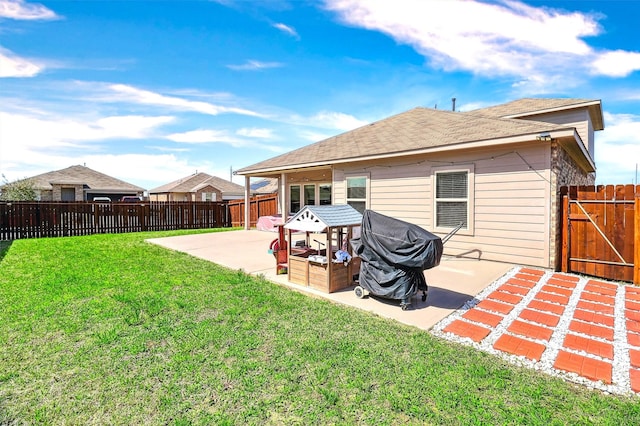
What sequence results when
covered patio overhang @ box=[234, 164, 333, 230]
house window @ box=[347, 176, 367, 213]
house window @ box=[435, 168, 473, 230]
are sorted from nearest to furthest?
house window @ box=[435, 168, 473, 230]
house window @ box=[347, 176, 367, 213]
covered patio overhang @ box=[234, 164, 333, 230]

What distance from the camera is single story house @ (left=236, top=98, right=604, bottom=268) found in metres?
6.44

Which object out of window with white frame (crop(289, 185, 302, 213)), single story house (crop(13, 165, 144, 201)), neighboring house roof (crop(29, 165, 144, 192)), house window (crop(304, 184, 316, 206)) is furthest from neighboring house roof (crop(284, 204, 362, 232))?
neighboring house roof (crop(29, 165, 144, 192))

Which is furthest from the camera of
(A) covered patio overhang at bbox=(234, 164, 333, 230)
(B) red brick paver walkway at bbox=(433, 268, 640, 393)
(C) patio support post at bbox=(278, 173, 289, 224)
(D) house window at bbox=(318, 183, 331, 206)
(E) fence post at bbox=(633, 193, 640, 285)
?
(C) patio support post at bbox=(278, 173, 289, 224)

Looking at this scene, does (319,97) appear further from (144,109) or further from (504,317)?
(504,317)

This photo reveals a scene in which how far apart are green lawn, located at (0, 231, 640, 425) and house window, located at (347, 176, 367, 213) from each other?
5297 millimetres

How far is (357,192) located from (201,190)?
25.3 meters

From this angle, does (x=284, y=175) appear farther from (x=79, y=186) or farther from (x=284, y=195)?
(x=79, y=186)

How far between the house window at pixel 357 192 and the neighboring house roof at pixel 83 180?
2850cm

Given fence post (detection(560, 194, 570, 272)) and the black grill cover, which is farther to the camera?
fence post (detection(560, 194, 570, 272))

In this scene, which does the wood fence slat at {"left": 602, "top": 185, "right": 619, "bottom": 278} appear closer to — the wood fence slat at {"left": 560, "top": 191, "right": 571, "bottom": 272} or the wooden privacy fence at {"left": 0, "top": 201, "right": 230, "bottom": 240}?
the wood fence slat at {"left": 560, "top": 191, "right": 571, "bottom": 272}

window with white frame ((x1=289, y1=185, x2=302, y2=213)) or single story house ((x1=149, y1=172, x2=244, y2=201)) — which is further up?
single story house ((x1=149, y1=172, x2=244, y2=201))

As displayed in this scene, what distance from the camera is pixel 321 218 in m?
5.14

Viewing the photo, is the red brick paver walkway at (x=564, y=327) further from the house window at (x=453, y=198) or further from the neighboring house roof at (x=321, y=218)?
the house window at (x=453, y=198)

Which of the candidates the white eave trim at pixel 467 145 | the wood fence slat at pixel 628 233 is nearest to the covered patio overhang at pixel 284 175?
the white eave trim at pixel 467 145
